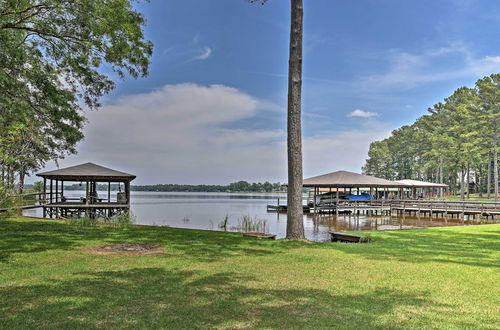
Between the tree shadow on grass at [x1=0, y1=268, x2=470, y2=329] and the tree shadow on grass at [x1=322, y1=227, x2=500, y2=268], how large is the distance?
2.98 m

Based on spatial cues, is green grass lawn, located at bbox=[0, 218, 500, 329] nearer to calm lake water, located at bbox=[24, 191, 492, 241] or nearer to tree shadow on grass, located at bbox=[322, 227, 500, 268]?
tree shadow on grass, located at bbox=[322, 227, 500, 268]

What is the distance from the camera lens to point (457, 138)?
135ft

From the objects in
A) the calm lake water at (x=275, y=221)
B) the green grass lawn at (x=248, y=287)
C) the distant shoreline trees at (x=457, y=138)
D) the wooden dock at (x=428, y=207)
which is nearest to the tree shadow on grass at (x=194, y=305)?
the green grass lawn at (x=248, y=287)

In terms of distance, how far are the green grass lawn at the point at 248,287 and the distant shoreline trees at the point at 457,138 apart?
33.1 metres

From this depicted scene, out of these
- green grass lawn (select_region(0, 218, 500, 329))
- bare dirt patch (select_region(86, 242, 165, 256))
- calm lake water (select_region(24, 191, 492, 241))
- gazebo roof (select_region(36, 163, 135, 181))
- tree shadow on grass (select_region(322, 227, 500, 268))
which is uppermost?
gazebo roof (select_region(36, 163, 135, 181))

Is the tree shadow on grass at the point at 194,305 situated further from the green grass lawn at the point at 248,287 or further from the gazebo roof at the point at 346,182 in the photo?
the gazebo roof at the point at 346,182

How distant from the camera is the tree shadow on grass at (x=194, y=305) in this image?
3.52 meters

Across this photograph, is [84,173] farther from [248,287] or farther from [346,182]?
[248,287]

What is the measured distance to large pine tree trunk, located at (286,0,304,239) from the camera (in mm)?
9922

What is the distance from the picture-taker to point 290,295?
452 centimetres

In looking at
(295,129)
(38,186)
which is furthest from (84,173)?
(295,129)

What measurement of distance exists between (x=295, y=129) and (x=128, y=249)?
5360 mm

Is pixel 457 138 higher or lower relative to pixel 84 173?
higher

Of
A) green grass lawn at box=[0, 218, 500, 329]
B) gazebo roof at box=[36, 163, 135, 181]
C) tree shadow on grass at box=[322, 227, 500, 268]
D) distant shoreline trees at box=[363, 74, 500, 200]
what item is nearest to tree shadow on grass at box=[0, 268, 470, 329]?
green grass lawn at box=[0, 218, 500, 329]
